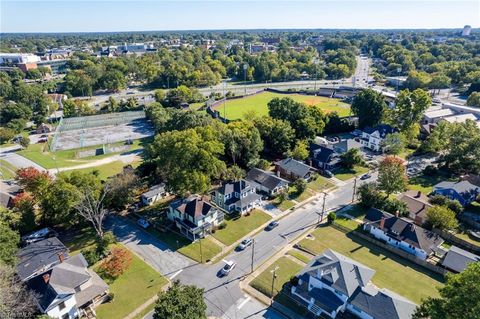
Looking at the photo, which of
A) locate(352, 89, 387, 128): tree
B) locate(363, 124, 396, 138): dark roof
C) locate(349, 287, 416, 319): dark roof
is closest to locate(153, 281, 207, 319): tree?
locate(349, 287, 416, 319): dark roof

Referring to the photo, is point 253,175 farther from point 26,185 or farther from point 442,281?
point 26,185

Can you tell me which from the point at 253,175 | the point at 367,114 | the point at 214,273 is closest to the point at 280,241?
the point at 214,273

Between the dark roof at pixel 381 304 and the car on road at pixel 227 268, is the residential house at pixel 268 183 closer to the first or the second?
the car on road at pixel 227 268

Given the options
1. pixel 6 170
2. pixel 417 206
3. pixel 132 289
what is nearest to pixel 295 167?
pixel 417 206

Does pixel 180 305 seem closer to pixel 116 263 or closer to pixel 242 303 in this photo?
pixel 242 303

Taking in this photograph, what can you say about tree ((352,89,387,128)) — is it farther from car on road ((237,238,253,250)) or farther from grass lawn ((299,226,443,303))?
car on road ((237,238,253,250))

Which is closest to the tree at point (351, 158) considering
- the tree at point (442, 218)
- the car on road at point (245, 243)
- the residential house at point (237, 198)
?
the tree at point (442, 218)
